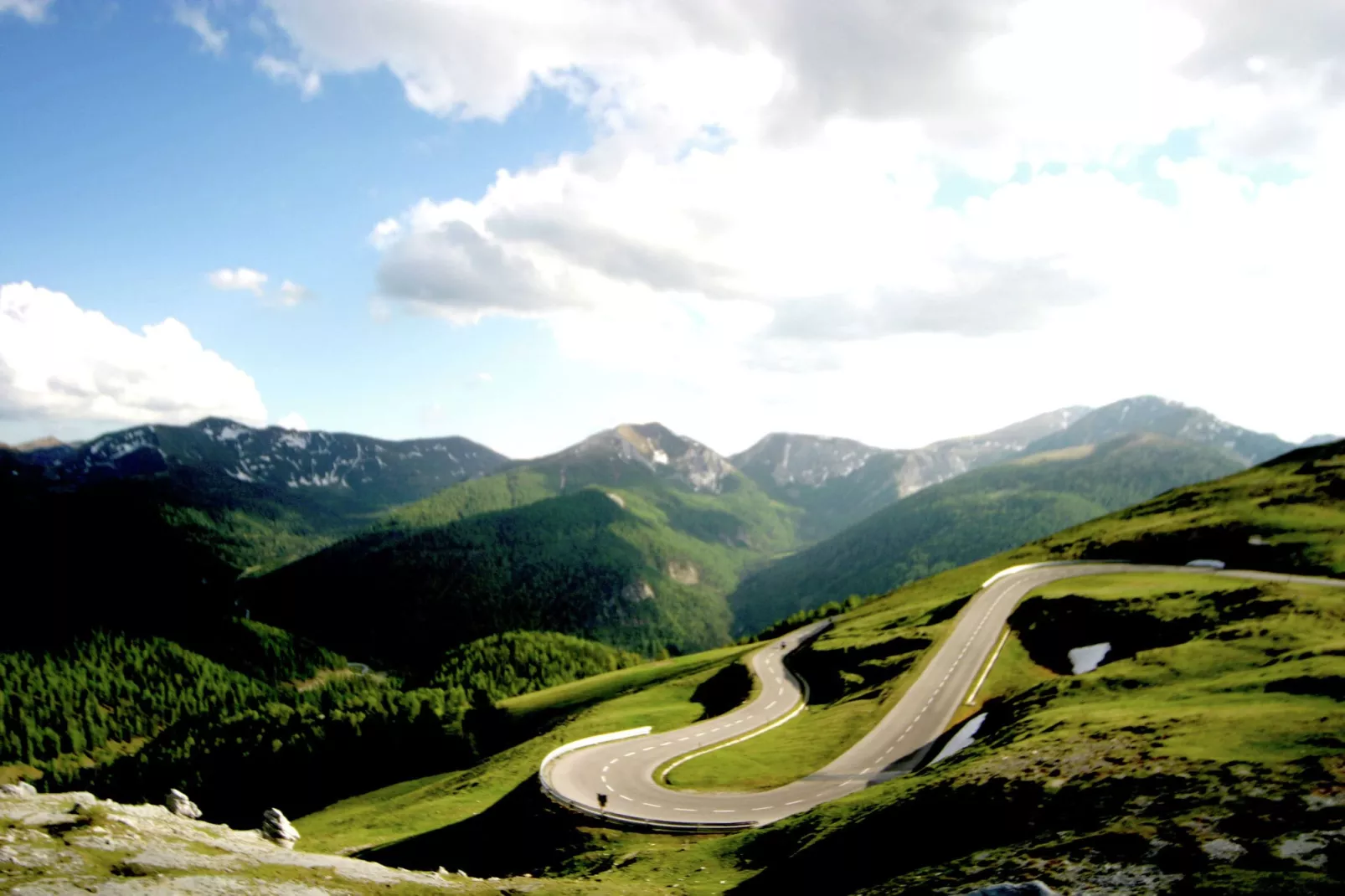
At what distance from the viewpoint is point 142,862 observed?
99.6ft

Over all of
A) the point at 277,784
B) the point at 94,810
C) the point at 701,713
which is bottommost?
the point at 277,784

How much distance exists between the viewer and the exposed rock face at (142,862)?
27822 mm

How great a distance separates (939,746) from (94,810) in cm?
5511

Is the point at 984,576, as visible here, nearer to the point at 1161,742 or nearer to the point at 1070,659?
the point at 1070,659

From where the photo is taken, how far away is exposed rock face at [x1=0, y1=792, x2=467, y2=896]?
27.8 metres

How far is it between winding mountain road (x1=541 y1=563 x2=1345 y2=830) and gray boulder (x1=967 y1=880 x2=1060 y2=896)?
90.7 feet

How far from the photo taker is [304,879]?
31.2 metres

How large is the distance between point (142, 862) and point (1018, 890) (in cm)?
3535

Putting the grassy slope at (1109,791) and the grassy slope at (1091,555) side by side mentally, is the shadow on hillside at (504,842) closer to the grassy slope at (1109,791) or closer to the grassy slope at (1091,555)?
the grassy slope at (1109,791)

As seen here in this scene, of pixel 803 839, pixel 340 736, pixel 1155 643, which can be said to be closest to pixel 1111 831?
pixel 803 839

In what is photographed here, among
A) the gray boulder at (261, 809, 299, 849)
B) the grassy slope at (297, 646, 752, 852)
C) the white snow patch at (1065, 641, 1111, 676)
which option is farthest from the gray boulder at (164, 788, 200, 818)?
the white snow patch at (1065, 641, 1111, 676)

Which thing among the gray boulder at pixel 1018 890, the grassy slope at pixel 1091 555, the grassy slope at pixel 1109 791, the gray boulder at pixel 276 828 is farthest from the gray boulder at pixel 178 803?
the gray boulder at pixel 1018 890

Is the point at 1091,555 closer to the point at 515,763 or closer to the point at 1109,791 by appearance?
the point at 515,763

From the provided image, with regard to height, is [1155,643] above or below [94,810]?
below
